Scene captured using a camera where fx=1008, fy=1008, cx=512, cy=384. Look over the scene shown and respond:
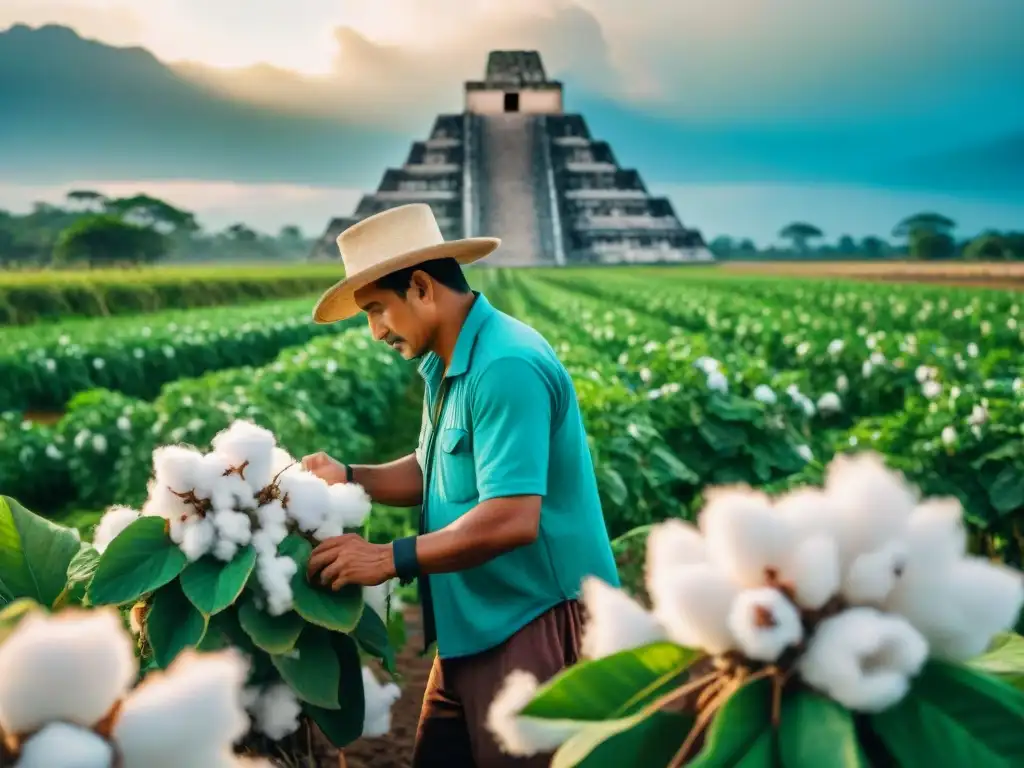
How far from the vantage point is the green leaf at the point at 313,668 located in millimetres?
1521

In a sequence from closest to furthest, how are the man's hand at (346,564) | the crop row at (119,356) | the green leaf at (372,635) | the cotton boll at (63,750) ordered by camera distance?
the cotton boll at (63,750)
the man's hand at (346,564)
the green leaf at (372,635)
the crop row at (119,356)

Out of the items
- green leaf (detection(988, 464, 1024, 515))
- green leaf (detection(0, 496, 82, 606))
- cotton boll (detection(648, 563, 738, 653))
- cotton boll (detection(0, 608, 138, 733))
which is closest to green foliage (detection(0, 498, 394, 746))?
green leaf (detection(0, 496, 82, 606))

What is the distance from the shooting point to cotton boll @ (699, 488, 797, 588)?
0.70m

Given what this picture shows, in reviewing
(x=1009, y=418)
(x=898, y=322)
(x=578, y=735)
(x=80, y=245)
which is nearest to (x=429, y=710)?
(x=578, y=735)

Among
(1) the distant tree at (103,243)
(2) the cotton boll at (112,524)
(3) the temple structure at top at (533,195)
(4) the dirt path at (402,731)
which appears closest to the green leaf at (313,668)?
(2) the cotton boll at (112,524)

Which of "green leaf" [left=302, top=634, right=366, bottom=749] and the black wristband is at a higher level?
the black wristband

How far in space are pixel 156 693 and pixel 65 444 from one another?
8.69 metres

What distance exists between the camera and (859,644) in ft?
2.19

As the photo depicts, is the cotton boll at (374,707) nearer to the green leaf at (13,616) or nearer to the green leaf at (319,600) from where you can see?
the green leaf at (319,600)

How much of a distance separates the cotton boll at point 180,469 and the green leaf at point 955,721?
1.09 meters

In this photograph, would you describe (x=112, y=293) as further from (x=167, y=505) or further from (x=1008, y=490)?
(x=167, y=505)

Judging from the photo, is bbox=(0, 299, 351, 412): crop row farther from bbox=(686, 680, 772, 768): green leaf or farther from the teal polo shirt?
bbox=(686, 680, 772, 768): green leaf

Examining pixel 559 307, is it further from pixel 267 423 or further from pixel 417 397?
pixel 267 423

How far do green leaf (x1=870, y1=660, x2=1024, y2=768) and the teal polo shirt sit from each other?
1208mm
